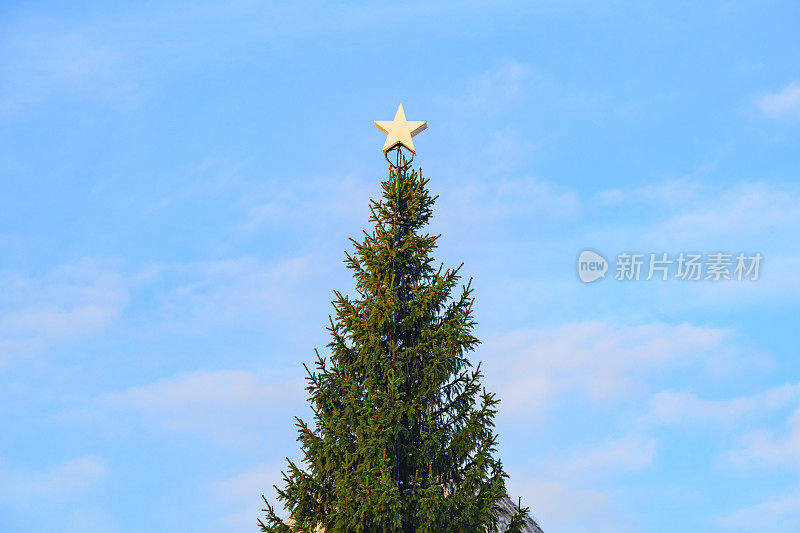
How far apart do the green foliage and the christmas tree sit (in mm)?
22

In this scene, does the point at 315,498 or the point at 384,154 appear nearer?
the point at 315,498

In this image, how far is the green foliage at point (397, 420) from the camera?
49.9ft

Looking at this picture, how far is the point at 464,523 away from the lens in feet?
49.8

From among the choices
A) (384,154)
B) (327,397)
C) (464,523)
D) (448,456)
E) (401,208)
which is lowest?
(464,523)

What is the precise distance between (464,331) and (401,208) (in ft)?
10.6

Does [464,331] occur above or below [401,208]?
below

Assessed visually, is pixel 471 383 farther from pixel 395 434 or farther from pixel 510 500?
pixel 510 500

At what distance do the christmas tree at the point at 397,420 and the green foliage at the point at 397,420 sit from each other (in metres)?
0.02

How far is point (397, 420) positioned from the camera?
1566 cm

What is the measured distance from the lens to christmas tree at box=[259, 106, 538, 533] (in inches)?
599

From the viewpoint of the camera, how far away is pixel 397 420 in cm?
1566

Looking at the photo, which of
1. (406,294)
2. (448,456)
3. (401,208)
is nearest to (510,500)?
(448,456)

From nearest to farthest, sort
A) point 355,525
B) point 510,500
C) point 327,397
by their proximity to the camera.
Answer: point 355,525
point 327,397
point 510,500

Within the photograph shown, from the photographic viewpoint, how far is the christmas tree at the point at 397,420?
49.9 feet
